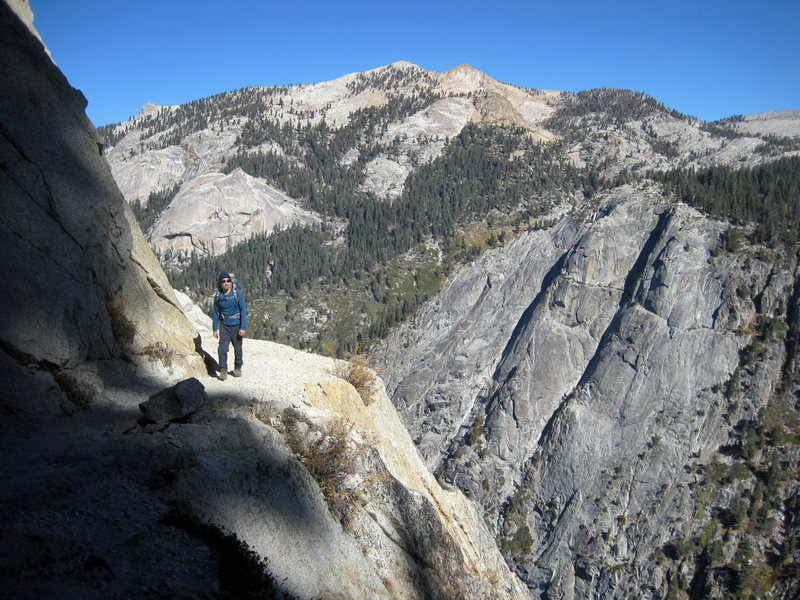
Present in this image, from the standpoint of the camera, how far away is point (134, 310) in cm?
1282

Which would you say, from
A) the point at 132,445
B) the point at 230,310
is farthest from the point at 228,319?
the point at 132,445

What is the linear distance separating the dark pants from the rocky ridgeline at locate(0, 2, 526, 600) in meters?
0.59

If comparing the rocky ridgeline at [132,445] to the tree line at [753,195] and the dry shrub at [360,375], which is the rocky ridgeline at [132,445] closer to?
the dry shrub at [360,375]

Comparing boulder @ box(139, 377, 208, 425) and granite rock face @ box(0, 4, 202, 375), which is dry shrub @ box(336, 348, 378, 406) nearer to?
granite rock face @ box(0, 4, 202, 375)

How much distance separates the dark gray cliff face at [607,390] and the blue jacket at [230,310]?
93.2 metres

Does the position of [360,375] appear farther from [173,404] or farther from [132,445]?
[132,445]

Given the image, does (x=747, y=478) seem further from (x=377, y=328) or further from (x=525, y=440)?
→ (x=377, y=328)

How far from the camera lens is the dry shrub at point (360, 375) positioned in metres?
17.7

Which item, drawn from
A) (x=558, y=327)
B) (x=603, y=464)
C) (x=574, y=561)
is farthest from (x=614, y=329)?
(x=574, y=561)

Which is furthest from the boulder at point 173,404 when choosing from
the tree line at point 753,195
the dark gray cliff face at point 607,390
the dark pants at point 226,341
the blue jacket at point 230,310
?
the tree line at point 753,195

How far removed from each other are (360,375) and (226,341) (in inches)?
217

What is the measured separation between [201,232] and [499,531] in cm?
13584

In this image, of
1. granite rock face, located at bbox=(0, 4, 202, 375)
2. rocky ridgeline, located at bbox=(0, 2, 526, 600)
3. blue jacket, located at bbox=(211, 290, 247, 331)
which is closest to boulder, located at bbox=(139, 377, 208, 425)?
rocky ridgeline, located at bbox=(0, 2, 526, 600)

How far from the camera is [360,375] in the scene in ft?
58.2
